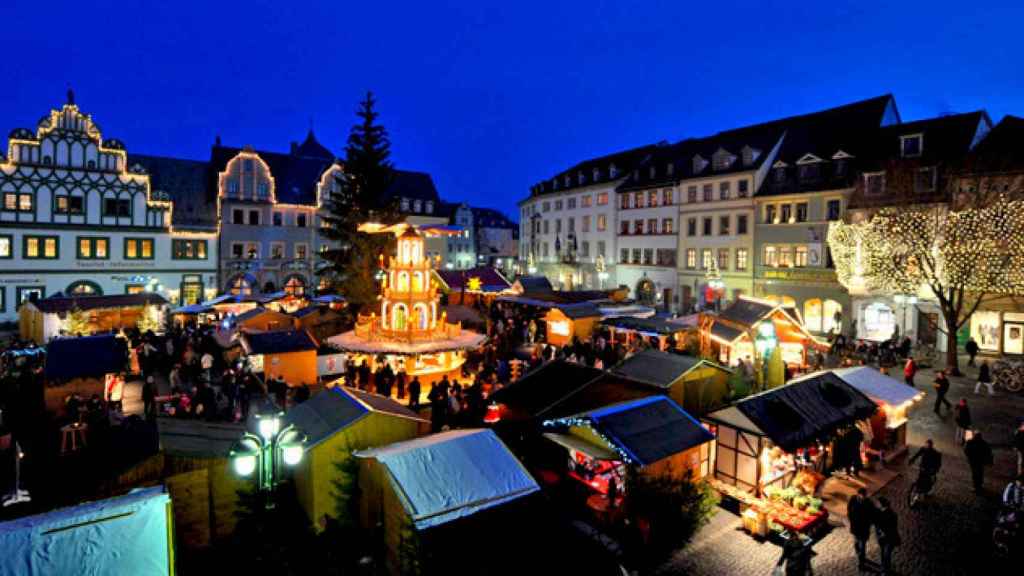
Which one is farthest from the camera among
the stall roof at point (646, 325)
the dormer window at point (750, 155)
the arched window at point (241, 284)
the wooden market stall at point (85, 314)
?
the arched window at point (241, 284)

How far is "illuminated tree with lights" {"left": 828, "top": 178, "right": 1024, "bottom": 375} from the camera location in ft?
66.6

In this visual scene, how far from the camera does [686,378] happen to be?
48.6 feet

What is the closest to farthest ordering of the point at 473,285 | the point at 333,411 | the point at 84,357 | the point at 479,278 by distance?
1. the point at 333,411
2. the point at 84,357
3. the point at 473,285
4. the point at 479,278

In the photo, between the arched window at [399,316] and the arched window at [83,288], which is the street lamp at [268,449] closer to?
the arched window at [399,316]

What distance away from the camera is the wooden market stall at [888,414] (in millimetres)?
14023

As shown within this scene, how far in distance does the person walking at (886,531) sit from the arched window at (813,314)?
27245 millimetres

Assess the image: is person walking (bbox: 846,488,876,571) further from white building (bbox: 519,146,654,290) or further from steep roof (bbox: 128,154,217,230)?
steep roof (bbox: 128,154,217,230)

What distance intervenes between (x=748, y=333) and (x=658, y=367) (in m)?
7.95

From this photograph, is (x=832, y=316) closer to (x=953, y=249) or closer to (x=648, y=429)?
(x=953, y=249)

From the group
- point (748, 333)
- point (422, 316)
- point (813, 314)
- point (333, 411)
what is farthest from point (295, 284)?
point (333, 411)

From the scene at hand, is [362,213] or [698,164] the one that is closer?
→ [362,213]

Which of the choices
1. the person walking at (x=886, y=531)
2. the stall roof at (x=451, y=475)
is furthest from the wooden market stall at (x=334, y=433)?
the person walking at (x=886, y=531)

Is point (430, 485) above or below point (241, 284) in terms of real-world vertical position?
below

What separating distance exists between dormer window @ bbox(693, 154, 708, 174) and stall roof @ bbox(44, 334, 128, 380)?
3788 cm
